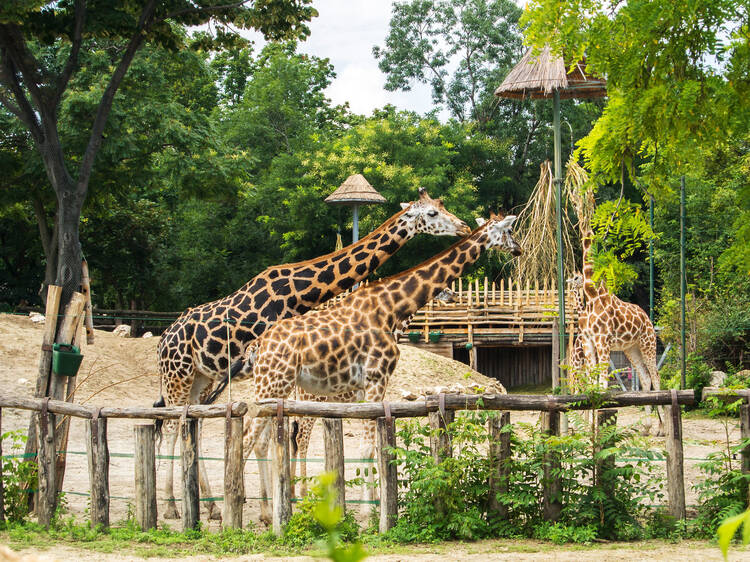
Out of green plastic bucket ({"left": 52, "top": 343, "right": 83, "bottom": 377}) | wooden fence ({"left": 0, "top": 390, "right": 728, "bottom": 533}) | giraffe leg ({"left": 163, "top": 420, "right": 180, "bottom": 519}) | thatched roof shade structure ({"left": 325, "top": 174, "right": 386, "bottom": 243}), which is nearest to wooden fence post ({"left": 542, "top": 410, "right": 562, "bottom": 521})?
wooden fence ({"left": 0, "top": 390, "right": 728, "bottom": 533})

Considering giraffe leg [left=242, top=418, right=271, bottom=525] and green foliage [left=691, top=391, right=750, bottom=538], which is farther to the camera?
giraffe leg [left=242, top=418, right=271, bottom=525]

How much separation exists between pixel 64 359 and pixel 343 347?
2.93 m

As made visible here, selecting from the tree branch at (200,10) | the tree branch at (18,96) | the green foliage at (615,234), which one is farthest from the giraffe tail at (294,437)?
the tree branch at (200,10)

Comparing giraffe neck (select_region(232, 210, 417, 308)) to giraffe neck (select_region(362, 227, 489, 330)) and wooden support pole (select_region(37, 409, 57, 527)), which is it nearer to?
giraffe neck (select_region(362, 227, 489, 330))

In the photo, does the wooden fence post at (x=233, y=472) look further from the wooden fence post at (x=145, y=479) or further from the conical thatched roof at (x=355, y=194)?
the conical thatched roof at (x=355, y=194)

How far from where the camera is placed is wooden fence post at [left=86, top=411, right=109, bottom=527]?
7.91 metres

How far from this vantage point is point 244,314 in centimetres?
948

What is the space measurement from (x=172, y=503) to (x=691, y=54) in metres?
6.85

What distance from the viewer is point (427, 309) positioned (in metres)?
21.3

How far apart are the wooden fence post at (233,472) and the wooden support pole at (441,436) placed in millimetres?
1737

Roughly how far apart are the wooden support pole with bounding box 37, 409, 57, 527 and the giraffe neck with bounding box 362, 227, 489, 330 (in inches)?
137

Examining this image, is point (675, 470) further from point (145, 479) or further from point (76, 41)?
point (76, 41)

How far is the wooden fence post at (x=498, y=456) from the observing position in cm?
746

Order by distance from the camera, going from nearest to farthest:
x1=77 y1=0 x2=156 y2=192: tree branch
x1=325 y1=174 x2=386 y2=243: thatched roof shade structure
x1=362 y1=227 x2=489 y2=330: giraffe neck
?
1. x1=362 y1=227 x2=489 y2=330: giraffe neck
2. x1=77 y1=0 x2=156 y2=192: tree branch
3. x1=325 y1=174 x2=386 y2=243: thatched roof shade structure
